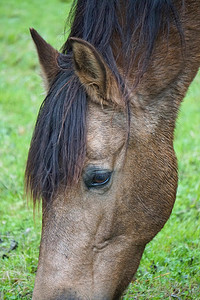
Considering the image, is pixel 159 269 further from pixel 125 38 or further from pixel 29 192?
pixel 125 38

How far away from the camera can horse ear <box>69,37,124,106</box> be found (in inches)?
102

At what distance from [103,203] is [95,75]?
0.71 metres

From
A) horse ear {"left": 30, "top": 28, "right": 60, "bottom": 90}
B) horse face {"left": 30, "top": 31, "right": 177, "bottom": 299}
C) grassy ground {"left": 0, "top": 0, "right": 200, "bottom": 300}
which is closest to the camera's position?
horse face {"left": 30, "top": 31, "right": 177, "bottom": 299}

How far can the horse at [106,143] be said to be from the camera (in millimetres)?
2631

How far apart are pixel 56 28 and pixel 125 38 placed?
23.8ft

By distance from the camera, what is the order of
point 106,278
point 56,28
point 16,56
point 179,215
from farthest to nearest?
point 56,28, point 16,56, point 179,215, point 106,278

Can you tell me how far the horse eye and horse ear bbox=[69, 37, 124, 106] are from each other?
0.41 metres

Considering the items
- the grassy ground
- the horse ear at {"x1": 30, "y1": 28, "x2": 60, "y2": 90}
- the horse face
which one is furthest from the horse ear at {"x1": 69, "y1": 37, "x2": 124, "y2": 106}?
the grassy ground

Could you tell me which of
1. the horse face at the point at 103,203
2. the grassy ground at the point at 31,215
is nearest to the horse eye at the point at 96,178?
the horse face at the point at 103,203

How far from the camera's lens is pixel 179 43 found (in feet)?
10.1

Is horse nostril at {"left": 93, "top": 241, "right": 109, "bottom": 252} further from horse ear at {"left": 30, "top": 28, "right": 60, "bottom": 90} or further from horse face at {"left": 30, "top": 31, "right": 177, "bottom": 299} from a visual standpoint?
horse ear at {"left": 30, "top": 28, "right": 60, "bottom": 90}

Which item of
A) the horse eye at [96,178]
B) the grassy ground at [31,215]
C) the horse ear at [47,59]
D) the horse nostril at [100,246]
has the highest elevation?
the horse ear at [47,59]

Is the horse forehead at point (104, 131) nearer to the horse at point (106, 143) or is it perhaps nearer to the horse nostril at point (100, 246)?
the horse at point (106, 143)

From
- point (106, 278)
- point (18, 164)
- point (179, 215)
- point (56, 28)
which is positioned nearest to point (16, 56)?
point (56, 28)
